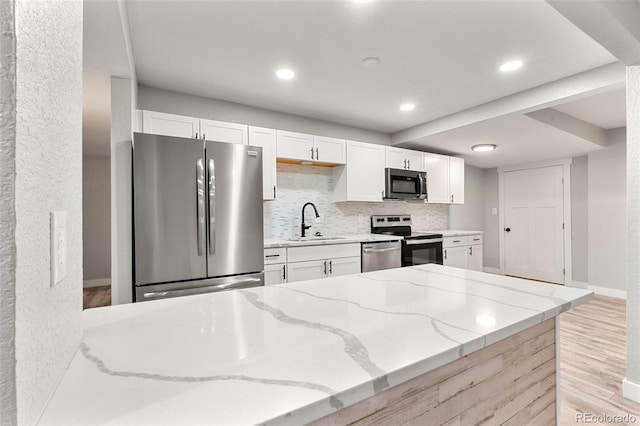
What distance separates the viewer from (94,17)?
148 centimetres

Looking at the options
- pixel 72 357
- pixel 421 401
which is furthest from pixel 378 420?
pixel 72 357

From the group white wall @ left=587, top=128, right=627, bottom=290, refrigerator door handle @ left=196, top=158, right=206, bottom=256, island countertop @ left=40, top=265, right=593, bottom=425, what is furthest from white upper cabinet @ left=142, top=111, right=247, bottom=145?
white wall @ left=587, top=128, right=627, bottom=290

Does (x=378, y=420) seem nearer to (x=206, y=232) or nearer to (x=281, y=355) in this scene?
(x=281, y=355)

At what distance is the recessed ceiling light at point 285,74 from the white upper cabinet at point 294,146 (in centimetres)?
68

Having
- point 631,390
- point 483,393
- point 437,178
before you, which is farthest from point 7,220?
point 437,178

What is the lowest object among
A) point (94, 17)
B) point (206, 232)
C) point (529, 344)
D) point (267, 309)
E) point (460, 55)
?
point (529, 344)

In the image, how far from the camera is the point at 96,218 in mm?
5836

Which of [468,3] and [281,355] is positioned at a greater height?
[468,3]

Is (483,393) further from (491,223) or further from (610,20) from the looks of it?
(491,223)

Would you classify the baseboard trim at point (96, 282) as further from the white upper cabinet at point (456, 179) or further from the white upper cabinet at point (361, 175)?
the white upper cabinet at point (456, 179)

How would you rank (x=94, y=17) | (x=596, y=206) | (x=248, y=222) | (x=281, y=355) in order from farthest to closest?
(x=596, y=206) → (x=248, y=222) → (x=94, y=17) → (x=281, y=355)

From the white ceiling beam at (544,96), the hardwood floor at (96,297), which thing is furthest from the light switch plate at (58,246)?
the hardwood floor at (96,297)

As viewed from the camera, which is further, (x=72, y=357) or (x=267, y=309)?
(x=267, y=309)

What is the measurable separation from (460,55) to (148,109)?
107 inches
